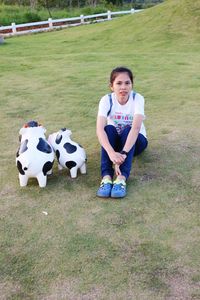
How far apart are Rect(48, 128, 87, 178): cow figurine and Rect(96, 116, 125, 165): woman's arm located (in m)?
0.22

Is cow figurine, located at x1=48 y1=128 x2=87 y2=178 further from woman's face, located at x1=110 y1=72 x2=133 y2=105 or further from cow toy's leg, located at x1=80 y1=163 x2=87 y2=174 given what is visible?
woman's face, located at x1=110 y1=72 x2=133 y2=105

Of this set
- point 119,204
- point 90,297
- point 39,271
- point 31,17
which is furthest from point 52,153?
point 31,17

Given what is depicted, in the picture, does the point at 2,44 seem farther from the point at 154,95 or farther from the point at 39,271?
the point at 39,271

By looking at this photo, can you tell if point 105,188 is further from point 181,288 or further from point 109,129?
point 181,288

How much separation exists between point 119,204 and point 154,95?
3.20m

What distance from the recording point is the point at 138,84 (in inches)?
254

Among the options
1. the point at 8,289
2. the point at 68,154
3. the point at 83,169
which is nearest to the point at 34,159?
the point at 68,154

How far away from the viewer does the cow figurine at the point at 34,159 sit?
3.04 metres

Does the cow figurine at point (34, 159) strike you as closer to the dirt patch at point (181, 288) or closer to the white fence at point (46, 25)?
the dirt patch at point (181, 288)

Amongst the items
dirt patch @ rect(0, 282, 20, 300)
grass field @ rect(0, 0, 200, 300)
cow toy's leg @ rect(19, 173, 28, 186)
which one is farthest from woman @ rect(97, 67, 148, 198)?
dirt patch @ rect(0, 282, 20, 300)

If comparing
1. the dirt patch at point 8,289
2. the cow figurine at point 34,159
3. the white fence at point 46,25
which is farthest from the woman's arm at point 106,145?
the white fence at point 46,25

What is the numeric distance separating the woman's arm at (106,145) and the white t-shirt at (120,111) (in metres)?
0.06

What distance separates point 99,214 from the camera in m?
2.74

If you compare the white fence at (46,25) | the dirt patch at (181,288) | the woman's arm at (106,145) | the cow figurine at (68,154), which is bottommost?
the white fence at (46,25)
